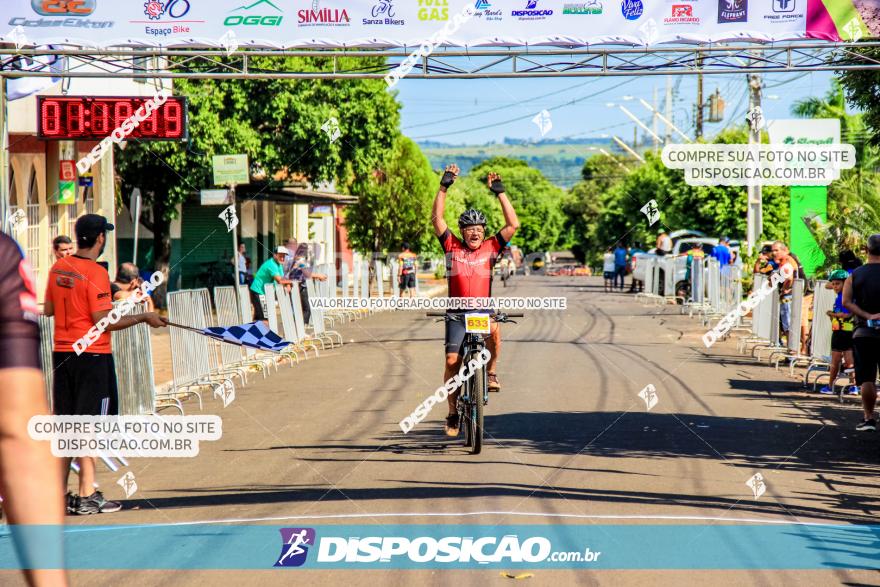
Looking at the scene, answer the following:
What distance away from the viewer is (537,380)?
15.5 meters

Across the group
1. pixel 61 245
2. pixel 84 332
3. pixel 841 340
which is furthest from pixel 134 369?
pixel 841 340

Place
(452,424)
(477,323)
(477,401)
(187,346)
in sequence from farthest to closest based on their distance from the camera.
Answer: (187,346), (452,424), (477,323), (477,401)

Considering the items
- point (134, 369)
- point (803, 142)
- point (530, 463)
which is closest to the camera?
point (530, 463)

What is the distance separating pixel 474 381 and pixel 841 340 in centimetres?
603

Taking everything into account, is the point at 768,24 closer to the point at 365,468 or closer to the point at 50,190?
the point at 365,468

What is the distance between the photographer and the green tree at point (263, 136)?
101ft

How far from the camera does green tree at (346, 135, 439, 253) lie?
46969 millimetres

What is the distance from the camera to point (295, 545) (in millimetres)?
6758

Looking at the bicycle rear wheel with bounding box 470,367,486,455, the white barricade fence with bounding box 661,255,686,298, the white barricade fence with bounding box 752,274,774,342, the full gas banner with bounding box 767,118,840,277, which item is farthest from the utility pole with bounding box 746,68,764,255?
the bicycle rear wheel with bounding box 470,367,486,455

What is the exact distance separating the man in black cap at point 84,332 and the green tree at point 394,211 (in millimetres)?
37956

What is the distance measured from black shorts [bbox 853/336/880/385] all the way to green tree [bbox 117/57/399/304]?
842 inches

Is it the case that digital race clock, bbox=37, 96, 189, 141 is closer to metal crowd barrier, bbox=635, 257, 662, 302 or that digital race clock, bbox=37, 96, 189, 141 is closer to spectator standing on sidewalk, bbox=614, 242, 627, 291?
metal crowd barrier, bbox=635, 257, 662, 302

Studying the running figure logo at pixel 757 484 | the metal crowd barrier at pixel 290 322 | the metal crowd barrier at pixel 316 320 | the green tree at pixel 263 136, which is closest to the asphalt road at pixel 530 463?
the running figure logo at pixel 757 484

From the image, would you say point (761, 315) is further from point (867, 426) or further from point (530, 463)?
point (530, 463)
